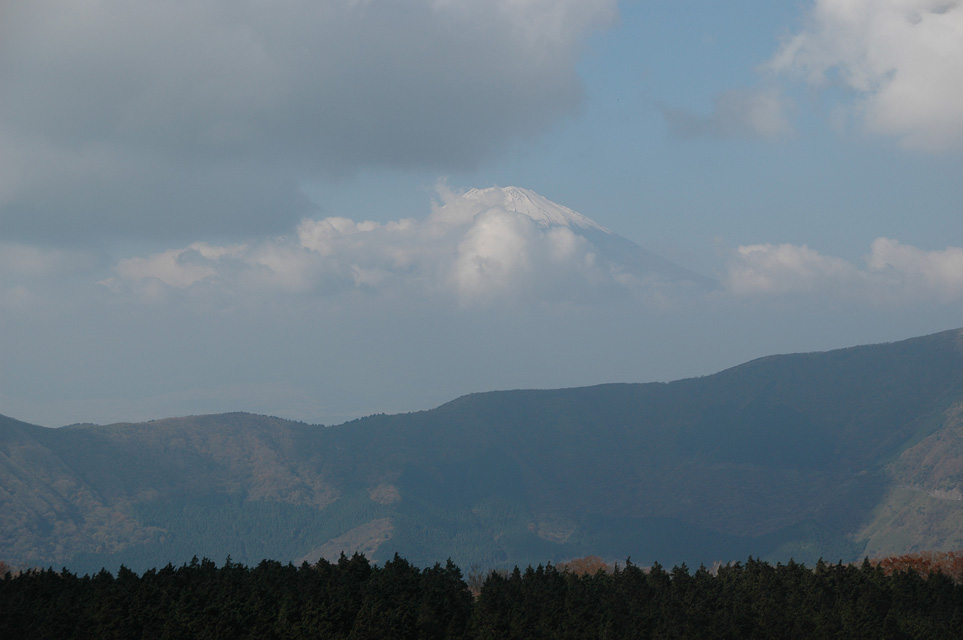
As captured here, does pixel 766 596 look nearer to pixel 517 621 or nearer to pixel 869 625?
pixel 869 625

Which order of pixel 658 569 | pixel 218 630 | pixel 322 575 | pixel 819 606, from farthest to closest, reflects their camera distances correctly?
pixel 658 569, pixel 322 575, pixel 819 606, pixel 218 630

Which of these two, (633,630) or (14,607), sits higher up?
(14,607)

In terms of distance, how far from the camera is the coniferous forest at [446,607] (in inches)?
4673

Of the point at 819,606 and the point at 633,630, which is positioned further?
the point at 819,606

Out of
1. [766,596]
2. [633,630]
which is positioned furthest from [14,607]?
[766,596]

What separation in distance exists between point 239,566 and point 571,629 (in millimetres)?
61406

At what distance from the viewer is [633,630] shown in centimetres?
11862

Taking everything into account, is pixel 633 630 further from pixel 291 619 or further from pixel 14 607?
pixel 14 607

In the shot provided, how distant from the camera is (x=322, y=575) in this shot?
147 metres

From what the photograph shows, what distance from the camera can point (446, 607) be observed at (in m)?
130

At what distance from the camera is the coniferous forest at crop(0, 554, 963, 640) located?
118688mm

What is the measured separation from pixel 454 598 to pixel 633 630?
28357mm

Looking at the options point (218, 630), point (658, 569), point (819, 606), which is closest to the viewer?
point (218, 630)

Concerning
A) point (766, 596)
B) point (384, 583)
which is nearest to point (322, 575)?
point (384, 583)
